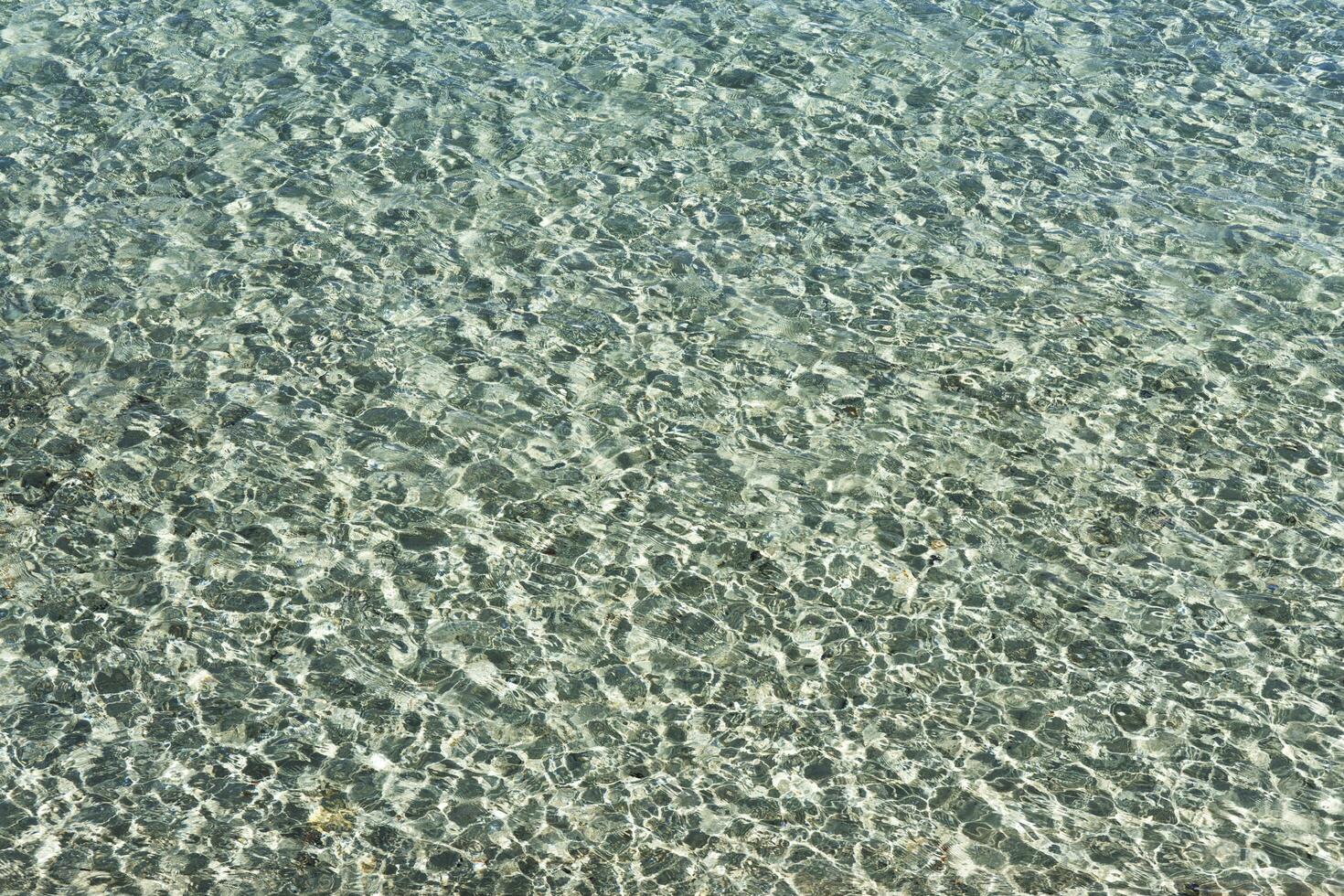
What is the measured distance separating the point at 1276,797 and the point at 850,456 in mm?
1187

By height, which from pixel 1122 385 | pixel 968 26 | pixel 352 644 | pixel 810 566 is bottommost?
pixel 352 644

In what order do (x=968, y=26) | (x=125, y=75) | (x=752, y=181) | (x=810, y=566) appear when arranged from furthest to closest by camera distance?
(x=968, y=26) → (x=125, y=75) → (x=752, y=181) → (x=810, y=566)

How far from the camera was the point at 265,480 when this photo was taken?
3219 millimetres

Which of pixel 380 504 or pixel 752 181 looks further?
pixel 752 181

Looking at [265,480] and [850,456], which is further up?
[850,456]

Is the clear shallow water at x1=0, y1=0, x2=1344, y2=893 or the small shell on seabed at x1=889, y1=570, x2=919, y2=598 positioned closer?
the clear shallow water at x1=0, y1=0, x2=1344, y2=893

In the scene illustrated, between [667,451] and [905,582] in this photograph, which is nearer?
[905,582]

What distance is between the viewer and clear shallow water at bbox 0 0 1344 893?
2604 mm

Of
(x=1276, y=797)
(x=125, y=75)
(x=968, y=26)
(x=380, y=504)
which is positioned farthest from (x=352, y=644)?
(x=968, y=26)

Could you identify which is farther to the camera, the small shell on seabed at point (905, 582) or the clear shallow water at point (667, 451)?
the small shell on seabed at point (905, 582)

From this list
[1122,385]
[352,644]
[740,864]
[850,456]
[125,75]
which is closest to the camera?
[740,864]

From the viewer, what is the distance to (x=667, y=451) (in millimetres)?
3350

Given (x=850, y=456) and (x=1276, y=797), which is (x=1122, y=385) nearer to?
(x=850, y=456)

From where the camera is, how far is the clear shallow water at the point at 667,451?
260 cm
